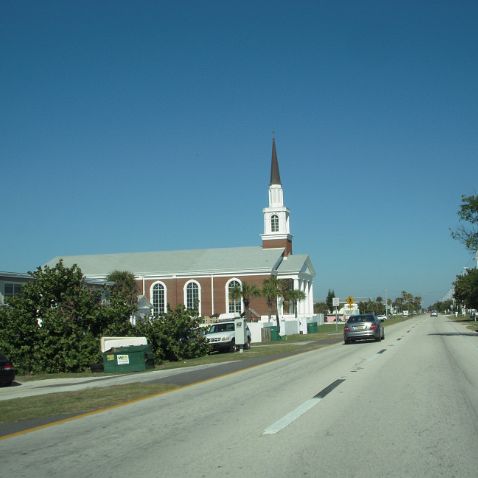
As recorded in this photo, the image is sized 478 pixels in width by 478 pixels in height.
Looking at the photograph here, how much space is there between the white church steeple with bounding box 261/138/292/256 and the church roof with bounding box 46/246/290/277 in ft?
5.75

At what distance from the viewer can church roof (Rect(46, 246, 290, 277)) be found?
83.2 m

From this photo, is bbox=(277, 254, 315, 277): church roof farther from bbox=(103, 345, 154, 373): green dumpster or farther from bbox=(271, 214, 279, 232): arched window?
bbox=(103, 345, 154, 373): green dumpster

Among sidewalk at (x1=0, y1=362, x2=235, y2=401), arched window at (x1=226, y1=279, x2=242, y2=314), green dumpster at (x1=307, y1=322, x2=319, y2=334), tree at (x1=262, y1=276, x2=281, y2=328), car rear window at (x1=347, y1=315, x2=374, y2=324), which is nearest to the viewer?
sidewalk at (x1=0, y1=362, x2=235, y2=401)

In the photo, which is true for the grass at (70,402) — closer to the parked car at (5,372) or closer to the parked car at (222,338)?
the parked car at (5,372)

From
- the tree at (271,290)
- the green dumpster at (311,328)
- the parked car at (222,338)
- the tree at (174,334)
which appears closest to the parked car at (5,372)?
the tree at (174,334)

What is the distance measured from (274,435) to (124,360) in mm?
16754

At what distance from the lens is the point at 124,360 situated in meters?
25.3

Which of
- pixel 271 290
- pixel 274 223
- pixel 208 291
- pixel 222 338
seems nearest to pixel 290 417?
pixel 222 338

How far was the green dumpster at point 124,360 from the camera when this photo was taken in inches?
993

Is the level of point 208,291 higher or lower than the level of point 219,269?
lower

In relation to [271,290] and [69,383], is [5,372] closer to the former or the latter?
[69,383]

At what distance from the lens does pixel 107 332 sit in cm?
2898

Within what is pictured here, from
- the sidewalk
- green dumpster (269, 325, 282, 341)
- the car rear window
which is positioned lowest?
the sidewalk

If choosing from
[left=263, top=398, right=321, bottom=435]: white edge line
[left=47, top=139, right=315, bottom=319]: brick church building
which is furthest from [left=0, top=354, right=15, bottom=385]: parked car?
[left=47, top=139, right=315, bottom=319]: brick church building
